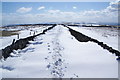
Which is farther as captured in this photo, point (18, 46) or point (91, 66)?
point (18, 46)

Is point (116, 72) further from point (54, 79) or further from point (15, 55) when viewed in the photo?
point (15, 55)

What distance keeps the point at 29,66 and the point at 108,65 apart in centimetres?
420

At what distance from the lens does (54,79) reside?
5.06m

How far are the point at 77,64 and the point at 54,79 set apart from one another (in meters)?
2.13

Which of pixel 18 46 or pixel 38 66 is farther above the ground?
pixel 18 46

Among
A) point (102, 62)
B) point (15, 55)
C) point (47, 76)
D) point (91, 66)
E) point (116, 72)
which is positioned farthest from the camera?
point (15, 55)

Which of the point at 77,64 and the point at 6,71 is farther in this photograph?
the point at 77,64

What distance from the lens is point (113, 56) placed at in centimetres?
801

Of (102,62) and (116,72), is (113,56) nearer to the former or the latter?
(102,62)

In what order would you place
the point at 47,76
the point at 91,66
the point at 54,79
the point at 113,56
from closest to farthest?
1. the point at 54,79
2. the point at 47,76
3. the point at 91,66
4. the point at 113,56

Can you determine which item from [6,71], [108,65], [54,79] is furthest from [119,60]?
[6,71]

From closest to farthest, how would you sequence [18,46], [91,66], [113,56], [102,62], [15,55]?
[91,66], [102,62], [113,56], [15,55], [18,46]

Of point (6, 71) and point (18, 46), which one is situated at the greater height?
point (18, 46)

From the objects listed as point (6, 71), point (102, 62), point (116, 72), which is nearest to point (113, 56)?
point (102, 62)
